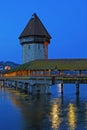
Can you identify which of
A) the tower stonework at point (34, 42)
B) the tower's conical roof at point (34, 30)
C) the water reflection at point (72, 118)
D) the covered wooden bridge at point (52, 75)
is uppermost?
the tower's conical roof at point (34, 30)

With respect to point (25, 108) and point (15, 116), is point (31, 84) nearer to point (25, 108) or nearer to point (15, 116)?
point (25, 108)

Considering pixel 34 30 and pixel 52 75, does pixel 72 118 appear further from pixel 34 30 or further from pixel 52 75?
pixel 34 30

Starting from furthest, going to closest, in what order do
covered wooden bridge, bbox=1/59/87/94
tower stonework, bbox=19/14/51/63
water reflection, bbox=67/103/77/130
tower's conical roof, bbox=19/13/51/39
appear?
tower's conical roof, bbox=19/13/51/39 → tower stonework, bbox=19/14/51/63 → covered wooden bridge, bbox=1/59/87/94 → water reflection, bbox=67/103/77/130

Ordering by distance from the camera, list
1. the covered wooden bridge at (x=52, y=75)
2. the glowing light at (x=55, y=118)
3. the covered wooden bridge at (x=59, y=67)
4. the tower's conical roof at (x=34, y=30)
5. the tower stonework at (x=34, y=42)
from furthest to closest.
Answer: the tower's conical roof at (x=34, y=30), the tower stonework at (x=34, y=42), the covered wooden bridge at (x=59, y=67), the covered wooden bridge at (x=52, y=75), the glowing light at (x=55, y=118)

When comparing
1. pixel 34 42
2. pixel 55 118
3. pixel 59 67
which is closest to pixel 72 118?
pixel 55 118

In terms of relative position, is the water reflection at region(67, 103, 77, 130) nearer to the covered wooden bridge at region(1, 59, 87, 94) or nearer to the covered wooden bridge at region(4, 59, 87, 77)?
the covered wooden bridge at region(1, 59, 87, 94)

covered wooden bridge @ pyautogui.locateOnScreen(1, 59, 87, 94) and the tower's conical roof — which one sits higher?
the tower's conical roof

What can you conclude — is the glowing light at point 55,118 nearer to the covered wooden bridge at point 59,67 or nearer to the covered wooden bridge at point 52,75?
the covered wooden bridge at point 52,75

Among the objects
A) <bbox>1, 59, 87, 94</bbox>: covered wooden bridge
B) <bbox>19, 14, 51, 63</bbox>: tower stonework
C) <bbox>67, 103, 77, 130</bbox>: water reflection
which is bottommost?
<bbox>67, 103, 77, 130</bbox>: water reflection

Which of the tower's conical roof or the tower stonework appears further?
the tower's conical roof

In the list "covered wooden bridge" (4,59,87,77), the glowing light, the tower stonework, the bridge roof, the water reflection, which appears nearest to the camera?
the water reflection

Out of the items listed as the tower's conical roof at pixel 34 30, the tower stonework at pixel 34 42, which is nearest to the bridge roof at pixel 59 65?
the tower stonework at pixel 34 42

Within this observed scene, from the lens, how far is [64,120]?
Result: 3469 cm

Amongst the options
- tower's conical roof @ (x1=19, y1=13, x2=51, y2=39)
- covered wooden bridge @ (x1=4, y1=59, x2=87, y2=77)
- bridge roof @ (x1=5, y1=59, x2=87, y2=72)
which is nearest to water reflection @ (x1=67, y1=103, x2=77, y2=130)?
covered wooden bridge @ (x1=4, y1=59, x2=87, y2=77)
